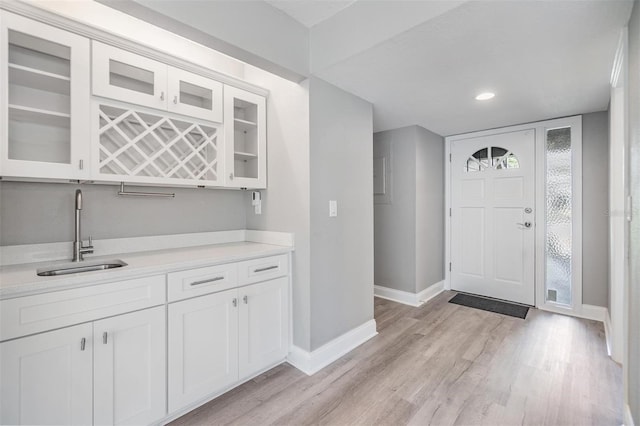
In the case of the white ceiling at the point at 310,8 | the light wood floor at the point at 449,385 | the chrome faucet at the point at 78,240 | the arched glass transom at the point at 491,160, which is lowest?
the light wood floor at the point at 449,385

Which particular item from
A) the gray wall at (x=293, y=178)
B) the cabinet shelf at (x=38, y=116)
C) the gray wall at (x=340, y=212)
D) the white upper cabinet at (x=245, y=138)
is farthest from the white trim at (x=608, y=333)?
the cabinet shelf at (x=38, y=116)

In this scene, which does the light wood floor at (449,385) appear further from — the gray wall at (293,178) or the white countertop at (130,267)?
the white countertop at (130,267)

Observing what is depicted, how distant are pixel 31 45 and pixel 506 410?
131 inches

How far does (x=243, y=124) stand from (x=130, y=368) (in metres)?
1.79

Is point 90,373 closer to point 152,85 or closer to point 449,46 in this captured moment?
point 152,85

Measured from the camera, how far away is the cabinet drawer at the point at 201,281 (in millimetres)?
1624

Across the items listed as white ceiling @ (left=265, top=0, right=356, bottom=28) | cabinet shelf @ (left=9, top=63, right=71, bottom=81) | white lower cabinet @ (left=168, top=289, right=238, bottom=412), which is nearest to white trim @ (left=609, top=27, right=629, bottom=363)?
white ceiling @ (left=265, top=0, right=356, bottom=28)

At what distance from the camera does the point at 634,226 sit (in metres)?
1.43

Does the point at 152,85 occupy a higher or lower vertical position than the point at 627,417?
higher

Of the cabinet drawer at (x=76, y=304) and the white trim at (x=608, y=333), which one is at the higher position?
the cabinet drawer at (x=76, y=304)

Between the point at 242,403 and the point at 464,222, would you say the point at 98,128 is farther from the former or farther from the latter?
the point at 464,222

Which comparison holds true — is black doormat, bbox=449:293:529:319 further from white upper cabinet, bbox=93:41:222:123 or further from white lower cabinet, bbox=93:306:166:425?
white upper cabinet, bbox=93:41:222:123

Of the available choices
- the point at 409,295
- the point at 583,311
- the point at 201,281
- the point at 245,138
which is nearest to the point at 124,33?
the point at 245,138

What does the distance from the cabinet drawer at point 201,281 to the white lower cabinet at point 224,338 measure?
0.04m
